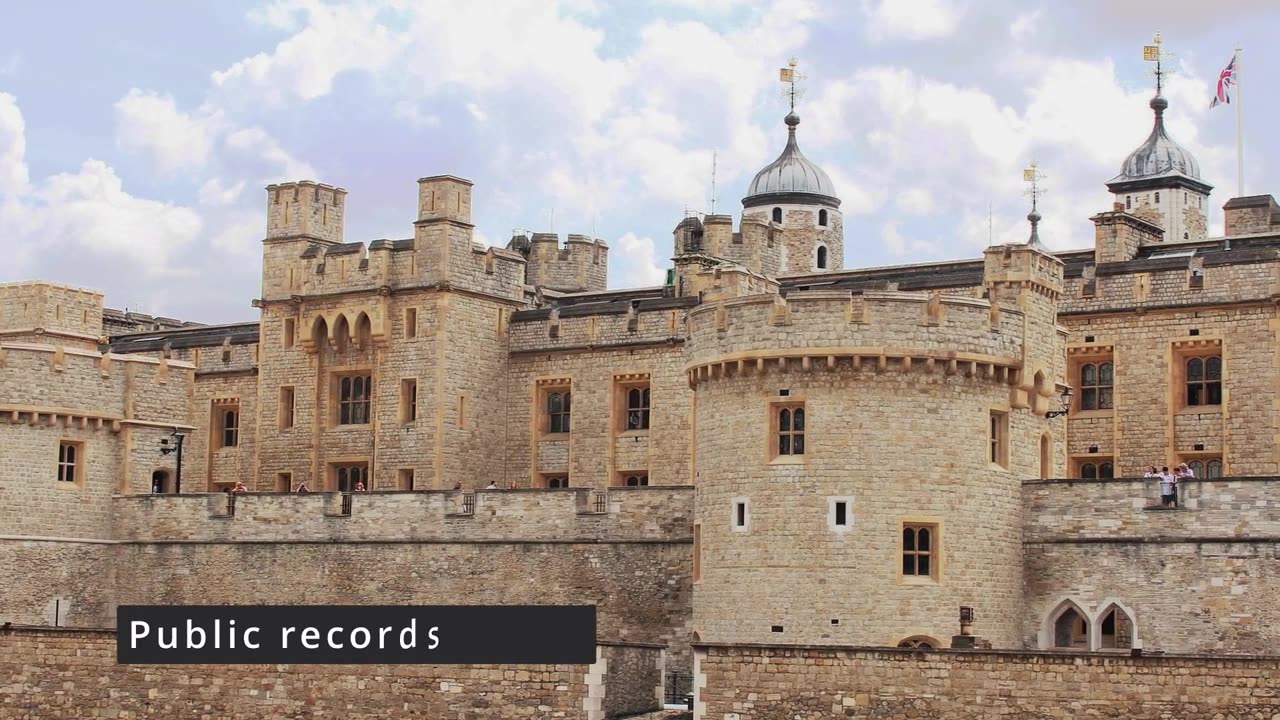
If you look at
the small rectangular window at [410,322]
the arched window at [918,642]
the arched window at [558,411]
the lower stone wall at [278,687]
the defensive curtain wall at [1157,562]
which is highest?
the small rectangular window at [410,322]

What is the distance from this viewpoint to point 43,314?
60.1 m

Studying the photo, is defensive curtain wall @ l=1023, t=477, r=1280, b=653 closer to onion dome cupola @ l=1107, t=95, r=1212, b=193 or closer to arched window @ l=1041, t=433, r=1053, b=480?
arched window @ l=1041, t=433, r=1053, b=480

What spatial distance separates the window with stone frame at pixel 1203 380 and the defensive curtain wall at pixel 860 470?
1081cm

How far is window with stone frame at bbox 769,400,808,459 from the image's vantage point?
39.0 m

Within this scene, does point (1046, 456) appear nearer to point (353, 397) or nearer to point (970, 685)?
point (970, 685)

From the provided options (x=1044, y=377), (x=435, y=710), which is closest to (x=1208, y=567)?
(x=1044, y=377)

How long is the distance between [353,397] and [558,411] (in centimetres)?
498

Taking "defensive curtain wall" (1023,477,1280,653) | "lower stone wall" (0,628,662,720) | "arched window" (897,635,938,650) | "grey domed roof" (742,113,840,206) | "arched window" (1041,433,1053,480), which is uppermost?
"grey domed roof" (742,113,840,206)

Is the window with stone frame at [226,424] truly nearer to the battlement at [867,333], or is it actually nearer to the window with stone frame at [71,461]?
the window with stone frame at [71,461]

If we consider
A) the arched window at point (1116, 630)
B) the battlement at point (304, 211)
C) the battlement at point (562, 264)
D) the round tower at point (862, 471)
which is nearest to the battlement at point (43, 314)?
the battlement at point (304, 211)

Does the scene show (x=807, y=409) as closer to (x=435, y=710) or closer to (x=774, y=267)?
(x=435, y=710)

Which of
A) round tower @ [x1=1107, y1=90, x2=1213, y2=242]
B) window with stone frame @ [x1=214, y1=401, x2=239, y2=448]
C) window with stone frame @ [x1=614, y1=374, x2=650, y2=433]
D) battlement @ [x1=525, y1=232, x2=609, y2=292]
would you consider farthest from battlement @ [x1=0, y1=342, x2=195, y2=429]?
round tower @ [x1=1107, y1=90, x2=1213, y2=242]

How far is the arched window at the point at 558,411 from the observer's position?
182 ft

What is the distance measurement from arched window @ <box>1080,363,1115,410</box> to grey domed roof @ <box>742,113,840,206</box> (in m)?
25.3
